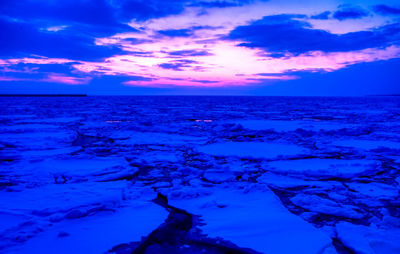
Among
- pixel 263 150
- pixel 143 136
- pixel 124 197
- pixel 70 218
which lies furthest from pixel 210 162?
pixel 143 136

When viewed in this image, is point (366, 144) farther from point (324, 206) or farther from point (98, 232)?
point (98, 232)

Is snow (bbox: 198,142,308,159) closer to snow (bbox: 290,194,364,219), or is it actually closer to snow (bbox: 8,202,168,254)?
snow (bbox: 290,194,364,219)

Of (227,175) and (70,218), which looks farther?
(227,175)

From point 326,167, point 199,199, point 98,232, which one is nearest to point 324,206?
point 199,199

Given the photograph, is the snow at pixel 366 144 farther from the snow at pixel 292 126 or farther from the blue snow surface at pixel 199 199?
the snow at pixel 292 126

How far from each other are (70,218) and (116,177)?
862 millimetres

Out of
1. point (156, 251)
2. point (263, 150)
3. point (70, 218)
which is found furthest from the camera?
point (263, 150)

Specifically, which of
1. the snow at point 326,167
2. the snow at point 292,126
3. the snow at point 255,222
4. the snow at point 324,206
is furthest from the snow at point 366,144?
the snow at point 255,222

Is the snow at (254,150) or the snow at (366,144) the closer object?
the snow at (254,150)

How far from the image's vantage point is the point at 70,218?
1611mm

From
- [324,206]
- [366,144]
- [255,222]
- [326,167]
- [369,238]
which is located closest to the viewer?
[369,238]

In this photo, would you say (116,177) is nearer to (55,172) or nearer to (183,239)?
(55,172)

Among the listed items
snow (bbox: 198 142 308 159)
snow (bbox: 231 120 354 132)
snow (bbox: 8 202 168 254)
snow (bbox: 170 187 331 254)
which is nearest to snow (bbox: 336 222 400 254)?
snow (bbox: 170 187 331 254)

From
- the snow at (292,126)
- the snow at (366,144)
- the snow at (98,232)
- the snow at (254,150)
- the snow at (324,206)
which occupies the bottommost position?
the snow at (98,232)
